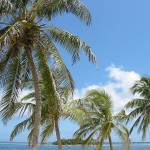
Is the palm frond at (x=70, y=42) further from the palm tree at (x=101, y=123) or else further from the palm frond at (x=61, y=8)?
the palm tree at (x=101, y=123)

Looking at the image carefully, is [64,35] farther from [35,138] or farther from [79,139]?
[79,139]

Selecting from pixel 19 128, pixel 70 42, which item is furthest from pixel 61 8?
pixel 19 128

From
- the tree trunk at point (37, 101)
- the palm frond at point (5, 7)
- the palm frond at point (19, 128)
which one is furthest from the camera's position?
the palm frond at point (19, 128)

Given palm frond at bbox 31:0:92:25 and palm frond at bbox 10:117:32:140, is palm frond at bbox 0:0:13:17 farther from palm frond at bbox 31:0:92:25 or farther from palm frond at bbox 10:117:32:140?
palm frond at bbox 10:117:32:140

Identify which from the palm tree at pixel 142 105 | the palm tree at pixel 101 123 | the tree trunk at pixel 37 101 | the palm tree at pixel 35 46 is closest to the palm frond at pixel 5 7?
the palm tree at pixel 35 46

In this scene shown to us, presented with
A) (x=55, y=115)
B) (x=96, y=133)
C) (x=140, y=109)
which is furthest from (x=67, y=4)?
(x=140, y=109)

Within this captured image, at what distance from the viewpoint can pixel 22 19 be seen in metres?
14.0

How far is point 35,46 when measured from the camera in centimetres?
Result: 1441

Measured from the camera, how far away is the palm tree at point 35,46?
13.9m

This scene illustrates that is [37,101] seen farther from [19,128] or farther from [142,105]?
[142,105]

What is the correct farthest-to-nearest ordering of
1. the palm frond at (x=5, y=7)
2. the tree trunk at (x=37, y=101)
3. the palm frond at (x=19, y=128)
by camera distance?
the palm frond at (x=19, y=128) → the tree trunk at (x=37, y=101) → the palm frond at (x=5, y=7)

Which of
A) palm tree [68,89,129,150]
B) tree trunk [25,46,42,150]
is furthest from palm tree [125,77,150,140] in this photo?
tree trunk [25,46,42,150]

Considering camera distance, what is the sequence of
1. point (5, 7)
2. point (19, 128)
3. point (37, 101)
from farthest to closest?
point (19, 128) < point (37, 101) < point (5, 7)

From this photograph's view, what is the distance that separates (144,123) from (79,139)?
32.2 feet
